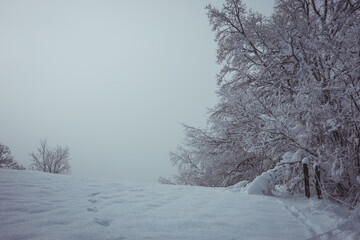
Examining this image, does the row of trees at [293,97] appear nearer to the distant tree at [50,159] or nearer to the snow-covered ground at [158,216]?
the snow-covered ground at [158,216]

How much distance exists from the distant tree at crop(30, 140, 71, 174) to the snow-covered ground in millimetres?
19155

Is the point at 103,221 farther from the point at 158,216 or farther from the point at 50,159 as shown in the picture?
the point at 50,159

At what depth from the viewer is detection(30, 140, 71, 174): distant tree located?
64.5ft

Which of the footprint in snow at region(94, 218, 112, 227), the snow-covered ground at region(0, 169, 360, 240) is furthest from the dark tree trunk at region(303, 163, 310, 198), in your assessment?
the footprint in snow at region(94, 218, 112, 227)

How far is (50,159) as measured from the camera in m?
20.0

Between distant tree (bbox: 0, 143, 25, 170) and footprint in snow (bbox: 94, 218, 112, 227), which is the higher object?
distant tree (bbox: 0, 143, 25, 170)

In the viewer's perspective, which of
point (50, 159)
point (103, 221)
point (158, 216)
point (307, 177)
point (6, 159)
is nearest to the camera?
point (103, 221)

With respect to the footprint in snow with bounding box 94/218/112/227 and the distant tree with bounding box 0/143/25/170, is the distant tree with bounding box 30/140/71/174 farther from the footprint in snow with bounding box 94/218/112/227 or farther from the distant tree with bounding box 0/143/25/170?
the footprint in snow with bounding box 94/218/112/227

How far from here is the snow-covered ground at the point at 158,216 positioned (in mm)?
2047

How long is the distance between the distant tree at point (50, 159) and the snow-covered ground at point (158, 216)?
19155 millimetres

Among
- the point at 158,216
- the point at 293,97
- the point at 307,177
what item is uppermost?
the point at 293,97

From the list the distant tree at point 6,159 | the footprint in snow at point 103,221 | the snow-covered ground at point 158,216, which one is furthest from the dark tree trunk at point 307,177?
the distant tree at point 6,159

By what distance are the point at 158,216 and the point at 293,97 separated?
3891 mm

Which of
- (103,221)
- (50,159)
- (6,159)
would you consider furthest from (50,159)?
(103,221)
